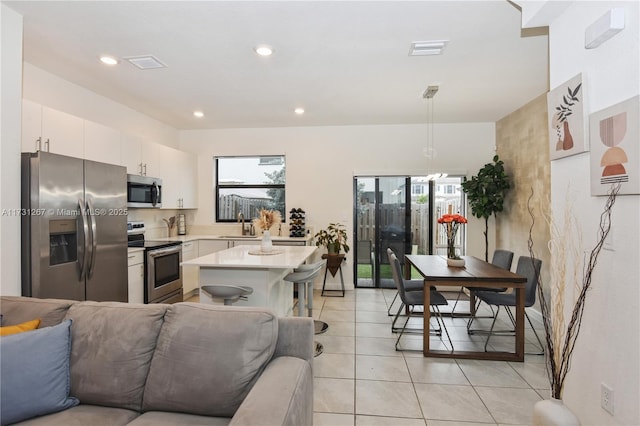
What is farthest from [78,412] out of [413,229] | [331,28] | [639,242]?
[413,229]

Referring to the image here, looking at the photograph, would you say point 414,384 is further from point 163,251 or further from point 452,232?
point 163,251

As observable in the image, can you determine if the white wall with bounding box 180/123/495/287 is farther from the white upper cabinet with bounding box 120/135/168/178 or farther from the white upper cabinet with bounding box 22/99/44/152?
the white upper cabinet with bounding box 22/99/44/152

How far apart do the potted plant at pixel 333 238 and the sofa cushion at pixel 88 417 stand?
400cm

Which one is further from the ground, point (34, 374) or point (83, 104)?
point (83, 104)

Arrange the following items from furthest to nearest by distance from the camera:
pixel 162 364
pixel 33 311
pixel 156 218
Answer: pixel 156 218 < pixel 33 311 < pixel 162 364

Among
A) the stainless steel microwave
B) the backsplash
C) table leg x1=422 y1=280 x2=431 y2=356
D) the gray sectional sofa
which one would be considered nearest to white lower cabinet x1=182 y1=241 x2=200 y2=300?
the backsplash

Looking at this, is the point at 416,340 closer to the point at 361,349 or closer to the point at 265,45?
the point at 361,349

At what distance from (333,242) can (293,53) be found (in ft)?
10.2

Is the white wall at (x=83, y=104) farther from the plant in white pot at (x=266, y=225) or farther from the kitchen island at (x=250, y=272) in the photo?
the plant in white pot at (x=266, y=225)

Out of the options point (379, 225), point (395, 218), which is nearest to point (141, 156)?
point (379, 225)

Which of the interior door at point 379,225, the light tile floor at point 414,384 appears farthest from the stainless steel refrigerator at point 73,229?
the interior door at point 379,225

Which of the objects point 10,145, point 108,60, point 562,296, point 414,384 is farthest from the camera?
point 108,60

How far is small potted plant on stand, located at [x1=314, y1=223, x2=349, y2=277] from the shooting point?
530 centimetres

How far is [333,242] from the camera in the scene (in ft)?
17.6
